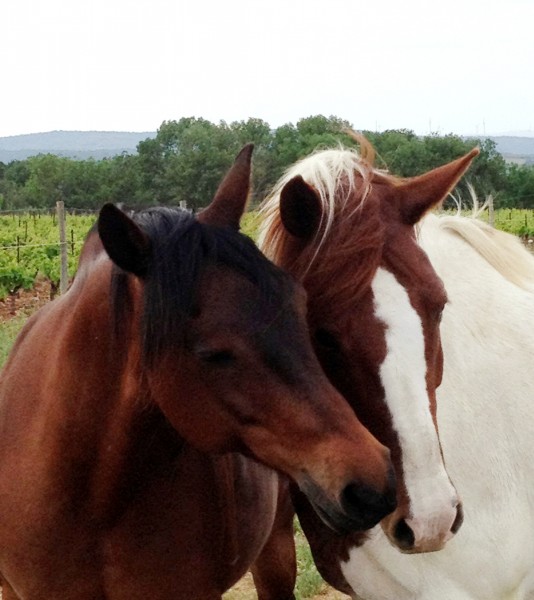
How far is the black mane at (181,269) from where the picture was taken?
191cm

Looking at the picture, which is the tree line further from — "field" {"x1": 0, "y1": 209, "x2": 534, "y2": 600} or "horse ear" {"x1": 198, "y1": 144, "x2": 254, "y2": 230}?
"horse ear" {"x1": 198, "y1": 144, "x2": 254, "y2": 230}

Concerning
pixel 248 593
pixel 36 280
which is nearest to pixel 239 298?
pixel 248 593

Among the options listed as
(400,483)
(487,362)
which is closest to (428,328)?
(400,483)

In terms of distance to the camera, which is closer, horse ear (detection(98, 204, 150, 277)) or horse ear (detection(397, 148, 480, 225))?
horse ear (detection(98, 204, 150, 277))

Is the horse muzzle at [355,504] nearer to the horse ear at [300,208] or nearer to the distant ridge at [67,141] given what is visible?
the horse ear at [300,208]

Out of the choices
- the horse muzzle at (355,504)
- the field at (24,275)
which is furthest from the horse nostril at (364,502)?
the field at (24,275)

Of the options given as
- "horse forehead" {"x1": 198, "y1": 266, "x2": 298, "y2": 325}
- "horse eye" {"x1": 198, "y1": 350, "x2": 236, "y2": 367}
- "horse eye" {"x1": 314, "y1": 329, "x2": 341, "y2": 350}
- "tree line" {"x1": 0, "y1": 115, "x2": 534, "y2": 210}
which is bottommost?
"tree line" {"x1": 0, "y1": 115, "x2": 534, "y2": 210}

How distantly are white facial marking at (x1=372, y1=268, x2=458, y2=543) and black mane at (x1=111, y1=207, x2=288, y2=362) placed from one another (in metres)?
0.35

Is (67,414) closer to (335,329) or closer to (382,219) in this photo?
(335,329)

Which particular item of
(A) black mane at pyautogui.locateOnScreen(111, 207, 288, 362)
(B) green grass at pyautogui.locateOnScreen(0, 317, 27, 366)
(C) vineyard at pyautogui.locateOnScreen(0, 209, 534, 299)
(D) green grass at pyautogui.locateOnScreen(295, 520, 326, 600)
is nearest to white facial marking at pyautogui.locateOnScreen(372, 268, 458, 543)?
(A) black mane at pyautogui.locateOnScreen(111, 207, 288, 362)

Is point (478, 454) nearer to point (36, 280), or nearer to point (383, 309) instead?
point (383, 309)

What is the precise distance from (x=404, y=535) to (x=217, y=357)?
70 cm

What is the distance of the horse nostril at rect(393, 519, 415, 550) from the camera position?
80.7 inches

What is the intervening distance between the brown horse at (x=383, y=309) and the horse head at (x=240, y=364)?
0.18 metres
